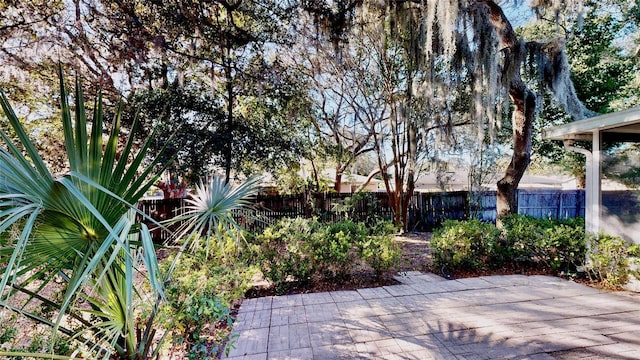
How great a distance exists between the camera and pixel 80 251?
1.40 meters

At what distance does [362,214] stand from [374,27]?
4.49 meters

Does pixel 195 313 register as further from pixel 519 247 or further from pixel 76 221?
pixel 519 247

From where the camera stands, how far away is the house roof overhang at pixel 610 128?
10.6 ft

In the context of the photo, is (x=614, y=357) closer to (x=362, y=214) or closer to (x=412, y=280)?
(x=412, y=280)

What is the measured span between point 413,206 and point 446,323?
581 centimetres

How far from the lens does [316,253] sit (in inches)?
139

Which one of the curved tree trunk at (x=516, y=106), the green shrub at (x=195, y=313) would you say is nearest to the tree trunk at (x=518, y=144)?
the curved tree trunk at (x=516, y=106)

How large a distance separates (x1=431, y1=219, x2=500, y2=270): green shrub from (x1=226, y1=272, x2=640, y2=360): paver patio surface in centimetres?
56

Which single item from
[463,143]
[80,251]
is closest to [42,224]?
[80,251]

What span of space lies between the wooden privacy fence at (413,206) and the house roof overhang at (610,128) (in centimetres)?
402

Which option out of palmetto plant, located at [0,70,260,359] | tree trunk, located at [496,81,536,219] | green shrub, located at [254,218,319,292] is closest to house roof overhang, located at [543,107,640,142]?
tree trunk, located at [496,81,536,219]

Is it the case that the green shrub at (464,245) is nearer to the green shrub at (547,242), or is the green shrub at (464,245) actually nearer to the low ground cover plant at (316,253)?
the green shrub at (547,242)

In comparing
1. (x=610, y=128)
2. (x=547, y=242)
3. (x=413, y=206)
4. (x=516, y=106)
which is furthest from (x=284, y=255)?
(x=413, y=206)

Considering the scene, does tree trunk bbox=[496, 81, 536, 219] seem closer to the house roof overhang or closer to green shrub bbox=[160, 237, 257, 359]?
the house roof overhang
